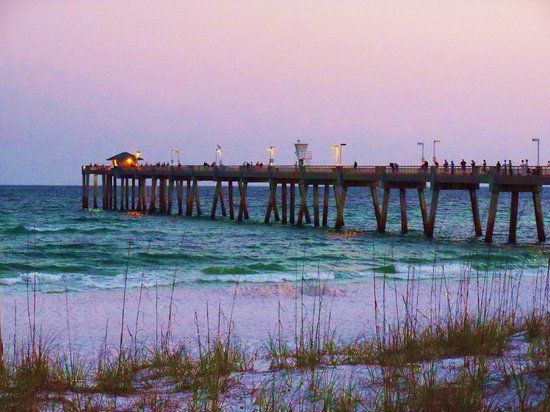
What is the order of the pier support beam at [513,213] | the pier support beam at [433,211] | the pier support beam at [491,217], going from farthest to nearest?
the pier support beam at [433,211]
the pier support beam at [513,213]
the pier support beam at [491,217]

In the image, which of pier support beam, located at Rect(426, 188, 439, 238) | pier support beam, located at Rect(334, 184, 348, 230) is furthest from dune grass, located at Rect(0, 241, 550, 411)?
pier support beam, located at Rect(334, 184, 348, 230)

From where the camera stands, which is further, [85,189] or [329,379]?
[85,189]

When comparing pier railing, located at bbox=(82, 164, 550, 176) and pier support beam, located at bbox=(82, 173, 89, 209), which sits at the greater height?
pier railing, located at bbox=(82, 164, 550, 176)

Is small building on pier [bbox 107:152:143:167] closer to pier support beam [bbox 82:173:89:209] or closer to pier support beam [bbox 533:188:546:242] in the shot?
pier support beam [bbox 82:173:89:209]

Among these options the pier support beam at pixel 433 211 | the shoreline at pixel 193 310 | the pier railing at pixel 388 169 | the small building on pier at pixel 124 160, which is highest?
the small building on pier at pixel 124 160

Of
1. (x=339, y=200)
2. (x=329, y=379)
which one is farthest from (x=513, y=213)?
(x=329, y=379)

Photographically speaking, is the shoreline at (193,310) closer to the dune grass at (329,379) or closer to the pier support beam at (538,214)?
the dune grass at (329,379)

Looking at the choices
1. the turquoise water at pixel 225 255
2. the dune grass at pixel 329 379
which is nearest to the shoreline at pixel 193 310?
the turquoise water at pixel 225 255

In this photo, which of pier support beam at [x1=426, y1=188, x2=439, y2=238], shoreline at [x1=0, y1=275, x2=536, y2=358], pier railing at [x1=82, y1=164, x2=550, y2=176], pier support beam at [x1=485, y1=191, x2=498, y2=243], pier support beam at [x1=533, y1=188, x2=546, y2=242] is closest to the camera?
shoreline at [x1=0, y1=275, x2=536, y2=358]

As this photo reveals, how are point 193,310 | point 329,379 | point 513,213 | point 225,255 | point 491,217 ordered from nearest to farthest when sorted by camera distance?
point 329,379 < point 193,310 < point 491,217 < point 225,255 < point 513,213

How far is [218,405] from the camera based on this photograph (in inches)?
258

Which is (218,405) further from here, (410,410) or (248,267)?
(248,267)

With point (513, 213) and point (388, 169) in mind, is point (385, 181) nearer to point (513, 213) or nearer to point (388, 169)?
point (388, 169)

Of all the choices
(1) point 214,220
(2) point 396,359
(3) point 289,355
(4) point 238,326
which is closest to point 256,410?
(2) point 396,359
